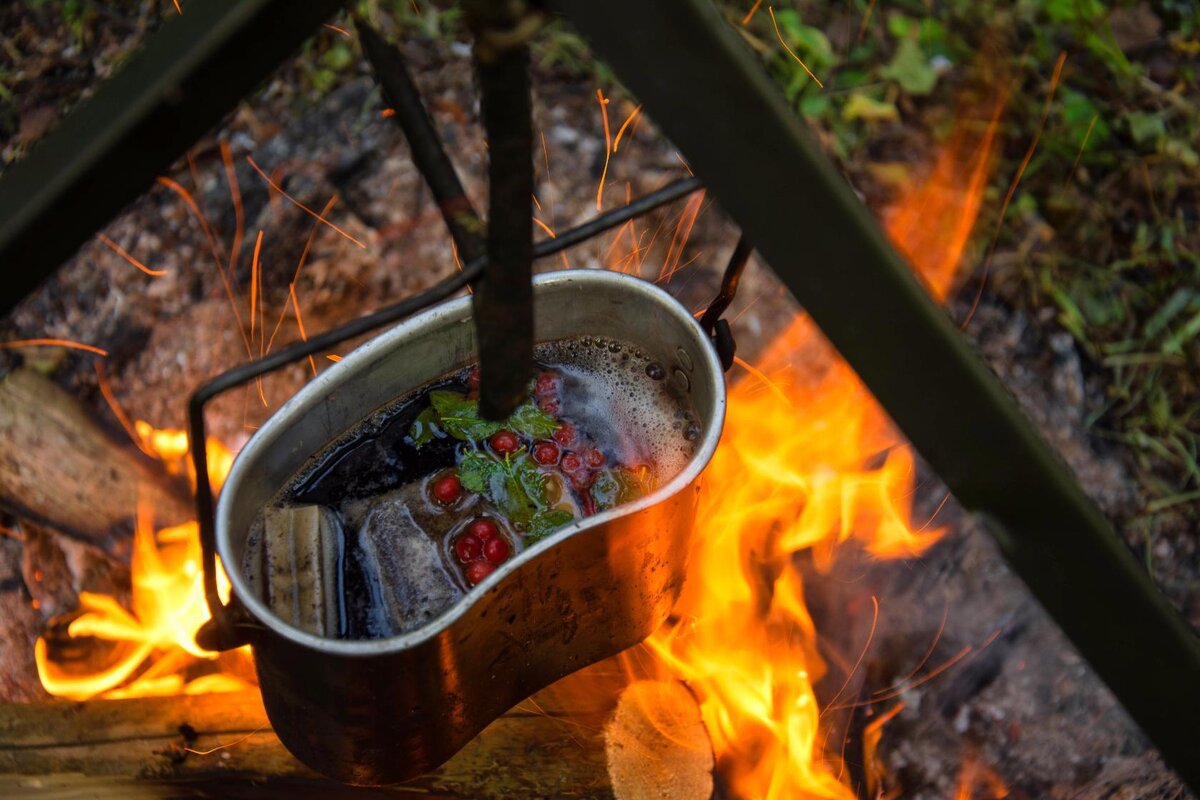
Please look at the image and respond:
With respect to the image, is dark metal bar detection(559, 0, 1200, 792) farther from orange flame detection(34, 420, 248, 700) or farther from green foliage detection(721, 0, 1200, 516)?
green foliage detection(721, 0, 1200, 516)

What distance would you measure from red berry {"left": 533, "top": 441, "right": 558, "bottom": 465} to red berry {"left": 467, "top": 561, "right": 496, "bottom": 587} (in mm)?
173

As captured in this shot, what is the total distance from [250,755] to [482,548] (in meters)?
0.45

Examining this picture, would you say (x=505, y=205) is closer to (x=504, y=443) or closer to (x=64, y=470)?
(x=504, y=443)

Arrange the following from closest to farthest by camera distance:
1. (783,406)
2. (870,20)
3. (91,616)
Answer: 1. (91,616)
2. (783,406)
3. (870,20)

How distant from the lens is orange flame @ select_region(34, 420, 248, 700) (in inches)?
67.1

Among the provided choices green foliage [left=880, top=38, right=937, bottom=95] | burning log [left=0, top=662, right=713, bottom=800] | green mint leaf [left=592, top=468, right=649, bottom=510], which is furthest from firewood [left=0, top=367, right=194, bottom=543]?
green foliage [left=880, top=38, right=937, bottom=95]

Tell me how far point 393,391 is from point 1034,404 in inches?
56.3

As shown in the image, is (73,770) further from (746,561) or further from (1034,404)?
(1034,404)

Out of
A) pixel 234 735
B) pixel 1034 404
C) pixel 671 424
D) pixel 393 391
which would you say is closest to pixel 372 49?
pixel 393 391

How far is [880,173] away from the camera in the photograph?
256 cm

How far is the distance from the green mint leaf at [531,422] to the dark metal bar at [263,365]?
0.33 meters

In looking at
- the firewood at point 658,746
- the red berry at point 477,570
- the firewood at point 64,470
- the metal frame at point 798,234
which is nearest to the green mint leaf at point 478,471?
the red berry at point 477,570

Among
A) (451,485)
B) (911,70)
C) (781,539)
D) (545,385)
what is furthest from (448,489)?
(911,70)

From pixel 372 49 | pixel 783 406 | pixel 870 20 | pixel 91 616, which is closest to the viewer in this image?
pixel 372 49
